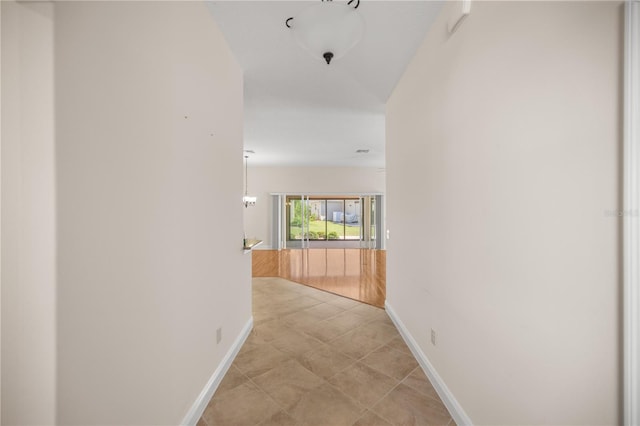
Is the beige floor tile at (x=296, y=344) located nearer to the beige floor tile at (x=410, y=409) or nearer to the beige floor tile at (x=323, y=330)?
the beige floor tile at (x=323, y=330)

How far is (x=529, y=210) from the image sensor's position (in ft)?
3.47

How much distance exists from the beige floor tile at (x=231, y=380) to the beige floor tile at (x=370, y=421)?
3.05 ft

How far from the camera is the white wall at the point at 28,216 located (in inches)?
27.8

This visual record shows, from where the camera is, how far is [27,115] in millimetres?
729

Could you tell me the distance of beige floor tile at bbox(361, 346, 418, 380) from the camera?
2.08 metres

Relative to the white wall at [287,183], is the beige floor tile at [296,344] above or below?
below

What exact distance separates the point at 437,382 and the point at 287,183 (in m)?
7.03

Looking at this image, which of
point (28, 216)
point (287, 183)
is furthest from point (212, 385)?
point (287, 183)

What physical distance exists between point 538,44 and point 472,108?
1.40 ft

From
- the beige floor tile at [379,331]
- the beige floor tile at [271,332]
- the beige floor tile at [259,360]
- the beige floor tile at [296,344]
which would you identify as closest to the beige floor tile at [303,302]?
the beige floor tile at [271,332]

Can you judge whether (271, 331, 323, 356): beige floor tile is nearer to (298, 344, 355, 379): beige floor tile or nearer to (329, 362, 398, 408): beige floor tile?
(298, 344, 355, 379): beige floor tile

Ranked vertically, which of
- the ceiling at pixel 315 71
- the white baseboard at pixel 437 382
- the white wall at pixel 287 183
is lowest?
the white baseboard at pixel 437 382

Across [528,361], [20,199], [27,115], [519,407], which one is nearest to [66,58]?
[27,115]

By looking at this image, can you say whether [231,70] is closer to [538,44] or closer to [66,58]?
[66,58]
